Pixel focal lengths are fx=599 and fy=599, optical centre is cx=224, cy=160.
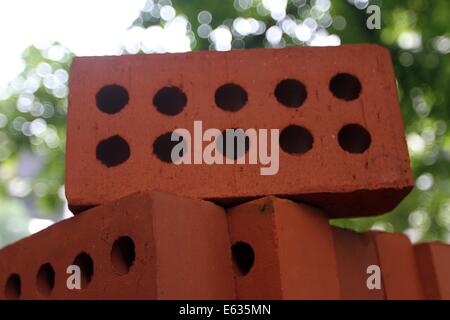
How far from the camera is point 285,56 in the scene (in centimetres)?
251

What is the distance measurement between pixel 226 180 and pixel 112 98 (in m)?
0.65

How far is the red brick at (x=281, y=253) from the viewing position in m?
2.06

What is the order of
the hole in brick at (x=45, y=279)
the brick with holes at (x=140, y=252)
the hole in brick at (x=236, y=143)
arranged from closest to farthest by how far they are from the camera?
the brick with holes at (x=140, y=252) → the hole in brick at (x=236, y=143) → the hole in brick at (x=45, y=279)

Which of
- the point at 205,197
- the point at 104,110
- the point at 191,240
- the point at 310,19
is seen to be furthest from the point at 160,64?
the point at 310,19

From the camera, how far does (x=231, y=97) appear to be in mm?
2551

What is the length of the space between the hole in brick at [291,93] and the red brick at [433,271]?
1095 mm

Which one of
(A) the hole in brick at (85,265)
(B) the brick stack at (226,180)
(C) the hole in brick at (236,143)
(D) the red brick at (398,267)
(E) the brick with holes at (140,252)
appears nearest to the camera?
(E) the brick with holes at (140,252)

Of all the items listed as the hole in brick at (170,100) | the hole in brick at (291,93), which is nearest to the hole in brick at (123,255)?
the hole in brick at (170,100)

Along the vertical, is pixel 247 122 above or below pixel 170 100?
below

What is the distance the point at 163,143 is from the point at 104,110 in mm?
314

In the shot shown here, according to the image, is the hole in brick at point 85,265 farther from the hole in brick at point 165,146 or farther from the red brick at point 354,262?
the red brick at point 354,262

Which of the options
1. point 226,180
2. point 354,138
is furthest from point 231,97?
point 354,138

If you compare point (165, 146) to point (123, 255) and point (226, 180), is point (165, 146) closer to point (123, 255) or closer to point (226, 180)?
point (226, 180)

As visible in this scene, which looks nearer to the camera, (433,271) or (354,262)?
(354,262)
